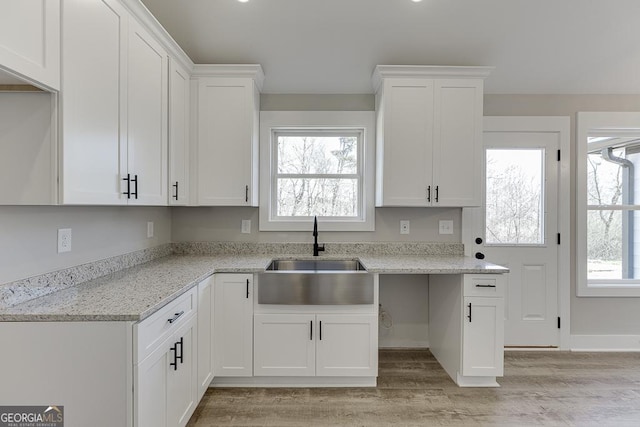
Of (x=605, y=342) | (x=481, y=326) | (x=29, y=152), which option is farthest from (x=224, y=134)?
(x=605, y=342)

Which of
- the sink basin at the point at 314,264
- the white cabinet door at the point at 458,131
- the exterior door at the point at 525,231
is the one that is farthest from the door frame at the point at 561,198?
the sink basin at the point at 314,264

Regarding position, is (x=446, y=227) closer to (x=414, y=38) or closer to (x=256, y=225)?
(x=414, y=38)

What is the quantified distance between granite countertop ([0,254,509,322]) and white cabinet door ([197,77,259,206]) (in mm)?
536

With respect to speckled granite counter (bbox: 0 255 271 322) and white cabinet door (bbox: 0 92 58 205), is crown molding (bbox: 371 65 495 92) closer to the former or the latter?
speckled granite counter (bbox: 0 255 271 322)

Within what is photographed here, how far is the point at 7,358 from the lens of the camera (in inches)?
46.9

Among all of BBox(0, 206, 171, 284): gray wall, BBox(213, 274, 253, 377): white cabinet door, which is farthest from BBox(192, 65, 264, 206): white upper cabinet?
BBox(213, 274, 253, 377): white cabinet door

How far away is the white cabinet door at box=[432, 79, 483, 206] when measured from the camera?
260cm

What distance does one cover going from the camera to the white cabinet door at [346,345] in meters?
2.28

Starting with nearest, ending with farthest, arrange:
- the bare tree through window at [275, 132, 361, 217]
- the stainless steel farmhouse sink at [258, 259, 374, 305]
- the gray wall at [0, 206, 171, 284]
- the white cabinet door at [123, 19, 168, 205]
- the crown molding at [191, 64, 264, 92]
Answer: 1. the gray wall at [0, 206, 171, 284]
2. the white cabinet door at [123, 19, 168, 205]
3. the stainless steel farmhouse sink at [258, 259, 374, 305]
4. the crown molding at [191, 64, 264, 92]
5. the bare tree through window at [275, 132, 361, 217]

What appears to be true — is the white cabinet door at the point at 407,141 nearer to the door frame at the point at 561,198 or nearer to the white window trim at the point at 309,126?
the white window trim at the point at 309,126

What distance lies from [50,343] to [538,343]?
11.7 feet

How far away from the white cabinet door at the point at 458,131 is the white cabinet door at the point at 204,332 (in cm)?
188

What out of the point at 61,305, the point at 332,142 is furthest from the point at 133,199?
the point at 332,142

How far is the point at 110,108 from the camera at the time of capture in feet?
5.14
